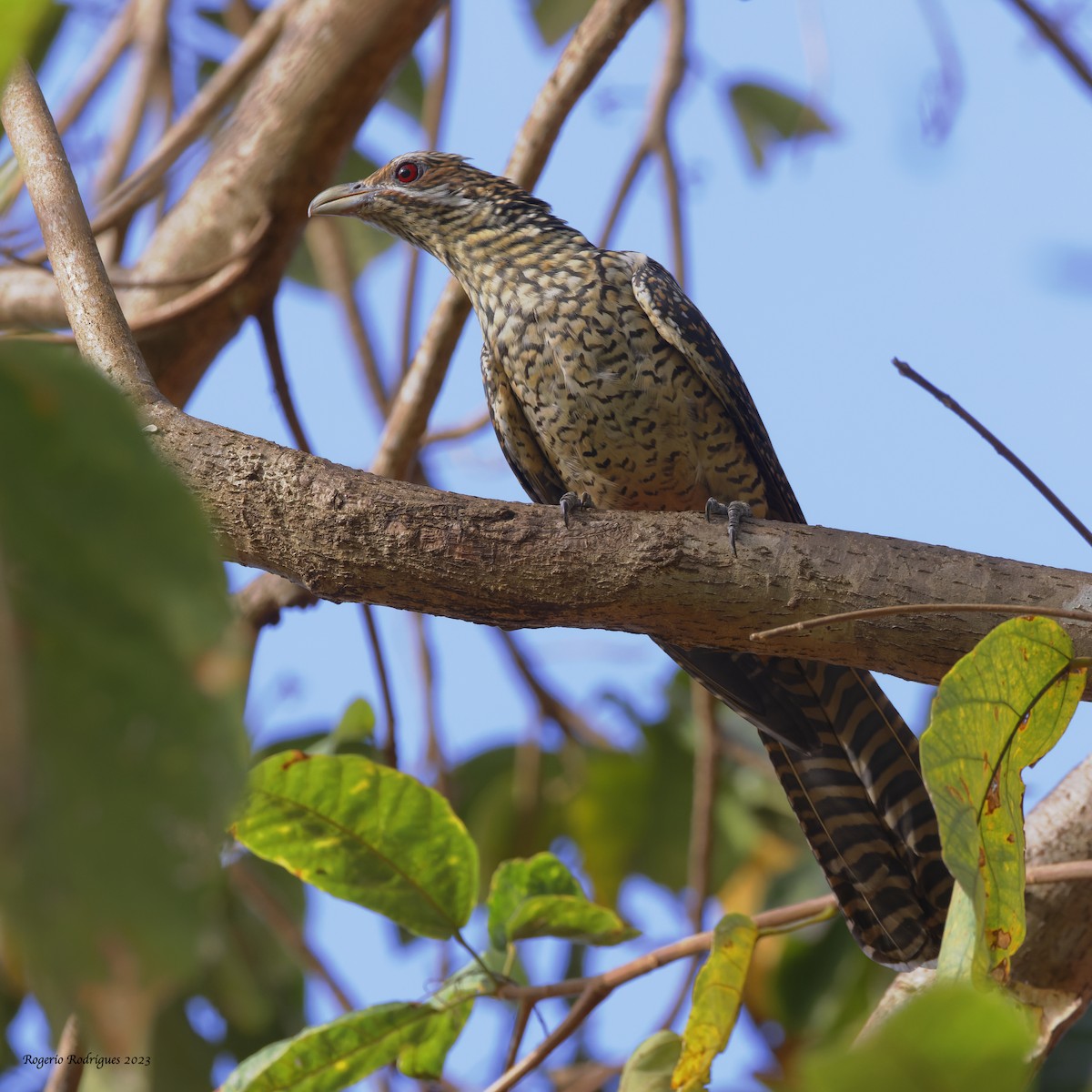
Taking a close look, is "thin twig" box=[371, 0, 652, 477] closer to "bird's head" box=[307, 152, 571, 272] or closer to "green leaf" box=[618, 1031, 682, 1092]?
"bird's head" box=[307, 152, 571, 272]

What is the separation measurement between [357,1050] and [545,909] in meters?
0.42

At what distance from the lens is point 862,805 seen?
304 centimetres

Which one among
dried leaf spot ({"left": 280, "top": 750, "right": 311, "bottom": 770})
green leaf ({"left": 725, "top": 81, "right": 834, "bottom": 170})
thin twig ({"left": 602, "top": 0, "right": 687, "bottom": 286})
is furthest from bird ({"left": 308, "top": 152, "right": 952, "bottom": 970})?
green leaf ({"left": 725, "top": 81, "right": 834, "bottom": 170})

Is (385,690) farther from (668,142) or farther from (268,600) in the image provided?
(668,142)

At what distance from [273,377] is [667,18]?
7.01 feet

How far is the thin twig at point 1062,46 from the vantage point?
11.6 ft

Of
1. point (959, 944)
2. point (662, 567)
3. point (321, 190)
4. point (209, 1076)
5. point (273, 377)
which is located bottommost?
point (209, 1076)

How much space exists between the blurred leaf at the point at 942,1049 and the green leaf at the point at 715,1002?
Result: 147cm

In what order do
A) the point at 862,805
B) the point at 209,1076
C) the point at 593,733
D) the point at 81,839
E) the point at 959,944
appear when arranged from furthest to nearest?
the point at 593,733 → the point at 209,1076 → the point at 862,805 → the point at 959,944 → the point at 81,839

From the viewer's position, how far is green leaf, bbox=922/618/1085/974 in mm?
1394

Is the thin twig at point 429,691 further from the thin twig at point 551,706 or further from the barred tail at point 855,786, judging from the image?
the barred tail at point 855,786

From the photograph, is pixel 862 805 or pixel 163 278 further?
pixel 163 278

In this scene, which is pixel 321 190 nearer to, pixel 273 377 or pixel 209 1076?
pixel 273 377

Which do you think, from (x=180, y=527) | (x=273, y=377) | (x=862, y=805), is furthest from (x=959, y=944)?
(x=273, y=377)
